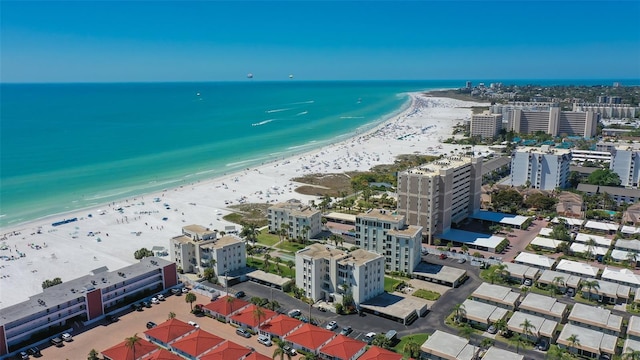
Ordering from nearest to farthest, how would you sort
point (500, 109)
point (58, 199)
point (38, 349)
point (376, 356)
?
point (376, 356) → point (38, 349) → point (58, 199) → point (500, 109)

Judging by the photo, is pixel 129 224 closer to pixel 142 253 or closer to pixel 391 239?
pixel 142 253

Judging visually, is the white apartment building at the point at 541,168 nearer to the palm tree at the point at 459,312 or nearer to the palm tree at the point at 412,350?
the palm tree at the point at 459,312

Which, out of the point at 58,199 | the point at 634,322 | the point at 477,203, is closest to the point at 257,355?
the point at 634,322

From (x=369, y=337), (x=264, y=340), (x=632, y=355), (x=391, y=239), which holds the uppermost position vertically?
(x=391, y=239)

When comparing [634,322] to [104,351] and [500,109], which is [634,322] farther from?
[500,109]

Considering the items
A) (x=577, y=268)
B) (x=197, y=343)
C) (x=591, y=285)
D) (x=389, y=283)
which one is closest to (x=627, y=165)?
(x=577, y=268)

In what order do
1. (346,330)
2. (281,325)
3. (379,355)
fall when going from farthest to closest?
1. (346,330)
2. (281,325)
3. (379,355)
